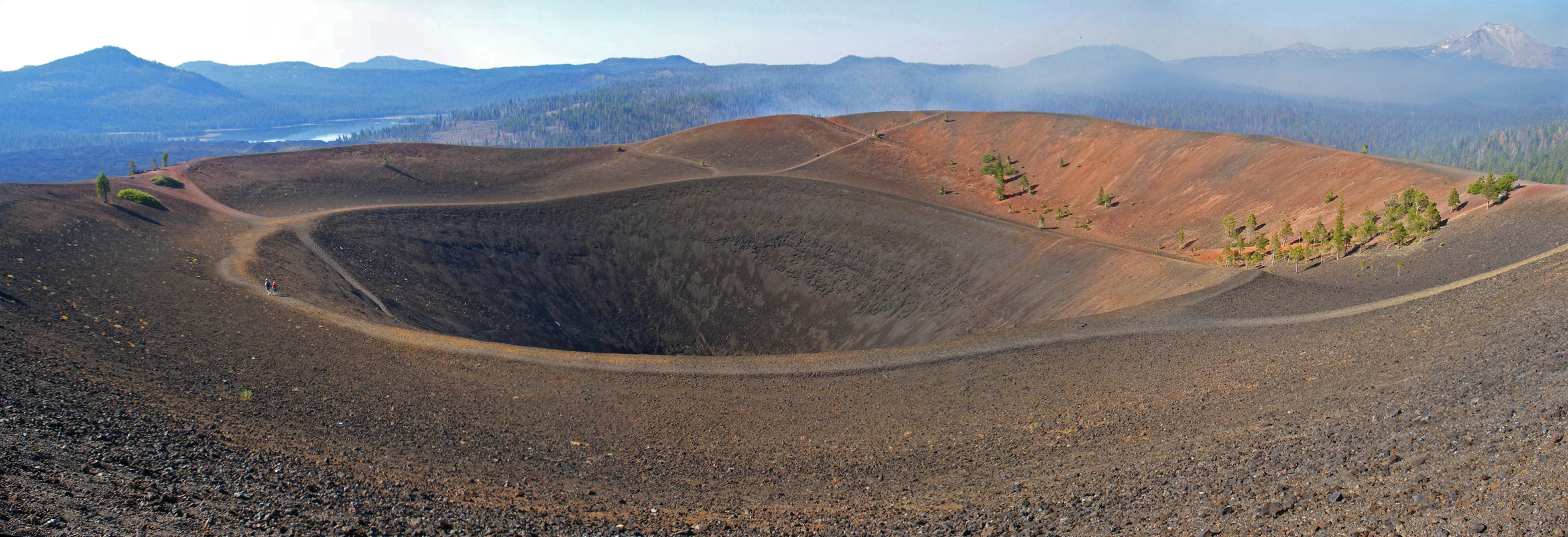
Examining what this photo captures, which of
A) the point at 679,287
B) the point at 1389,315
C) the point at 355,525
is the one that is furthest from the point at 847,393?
the point at 679,287

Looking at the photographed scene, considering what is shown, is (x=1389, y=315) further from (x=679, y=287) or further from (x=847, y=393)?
(x=679, y=287)

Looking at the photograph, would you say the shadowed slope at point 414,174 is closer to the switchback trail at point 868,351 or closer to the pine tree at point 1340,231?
the switchback trail at point 868,351

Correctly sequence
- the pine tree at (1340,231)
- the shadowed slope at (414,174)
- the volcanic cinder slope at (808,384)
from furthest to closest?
the shadowed slope at (414,174) < the pine tree at (1340,231) < the volcanic cinder slope at (808,384)

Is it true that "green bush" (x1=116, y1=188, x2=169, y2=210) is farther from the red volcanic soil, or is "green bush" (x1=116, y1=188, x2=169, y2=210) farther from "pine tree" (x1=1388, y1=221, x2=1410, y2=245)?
"pine tree" (x1=1388, y1=221, x2=1410, y2=245)

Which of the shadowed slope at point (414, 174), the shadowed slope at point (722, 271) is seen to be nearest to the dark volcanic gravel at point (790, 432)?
the shadowed slope at point (722, 271)

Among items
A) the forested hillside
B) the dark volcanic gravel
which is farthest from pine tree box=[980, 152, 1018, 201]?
the forested hillside

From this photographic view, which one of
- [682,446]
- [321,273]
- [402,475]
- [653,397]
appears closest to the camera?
[402,475]
